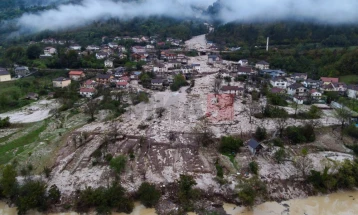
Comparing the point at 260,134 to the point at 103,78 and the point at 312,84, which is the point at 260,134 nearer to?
the point at 312,84

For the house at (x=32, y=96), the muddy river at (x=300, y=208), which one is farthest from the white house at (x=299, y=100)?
the house at (x=32, y=96)

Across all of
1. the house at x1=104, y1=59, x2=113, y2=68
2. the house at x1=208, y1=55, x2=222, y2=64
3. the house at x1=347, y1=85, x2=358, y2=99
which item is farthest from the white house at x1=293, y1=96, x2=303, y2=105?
the house at x1=104, y1=59, x2=113, y2=68

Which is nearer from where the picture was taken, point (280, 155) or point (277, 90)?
point (280, 155)

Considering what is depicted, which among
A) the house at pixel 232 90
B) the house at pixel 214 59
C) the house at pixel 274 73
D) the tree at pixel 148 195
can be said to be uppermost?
the house at pixel 214 59

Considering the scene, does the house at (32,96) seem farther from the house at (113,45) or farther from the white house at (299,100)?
the white house at (299,100)

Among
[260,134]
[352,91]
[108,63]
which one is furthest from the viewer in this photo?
[108,63]

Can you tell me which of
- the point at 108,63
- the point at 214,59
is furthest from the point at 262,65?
the point at 108,63
